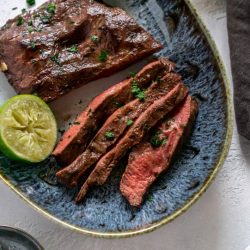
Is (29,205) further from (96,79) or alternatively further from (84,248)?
(96,79)

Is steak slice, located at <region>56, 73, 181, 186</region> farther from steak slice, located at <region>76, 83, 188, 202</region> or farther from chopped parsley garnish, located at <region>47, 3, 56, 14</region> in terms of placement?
chopped parsley garnish, located at <region>47, 3, 56, 14</region>

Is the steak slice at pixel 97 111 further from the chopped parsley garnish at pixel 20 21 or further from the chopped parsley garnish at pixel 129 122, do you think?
the chopped parsley garnish at pixel 20 21

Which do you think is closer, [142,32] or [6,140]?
[6,140]

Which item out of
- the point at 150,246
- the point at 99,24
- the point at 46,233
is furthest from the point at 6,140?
the point at 150,246

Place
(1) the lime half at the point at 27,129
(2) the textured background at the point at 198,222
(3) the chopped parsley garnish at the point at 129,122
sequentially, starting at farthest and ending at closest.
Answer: (2) the textured background at the point at 198,222
(3) the chopped parsley garnish at the point at 129,122
(1) the lime half at the point at 27,129

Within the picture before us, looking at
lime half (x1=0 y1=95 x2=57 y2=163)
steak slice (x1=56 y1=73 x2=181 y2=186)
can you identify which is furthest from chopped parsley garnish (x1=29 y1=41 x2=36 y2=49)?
steak slice (x1=56 y1=73 x2=181 y2=186)

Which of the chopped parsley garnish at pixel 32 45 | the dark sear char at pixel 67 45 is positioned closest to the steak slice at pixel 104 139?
the dark sear char at pixel 67 45
